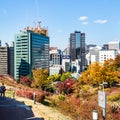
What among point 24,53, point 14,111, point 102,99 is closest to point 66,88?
point 14,111

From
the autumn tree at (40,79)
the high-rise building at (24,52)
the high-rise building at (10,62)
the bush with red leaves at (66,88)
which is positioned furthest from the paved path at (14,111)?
the high-rise building at (10,62)

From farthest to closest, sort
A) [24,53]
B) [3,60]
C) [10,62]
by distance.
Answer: [10,62] → [3,60] → [24,53]

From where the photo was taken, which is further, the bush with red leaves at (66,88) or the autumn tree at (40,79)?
the autumn tree at (40,79)

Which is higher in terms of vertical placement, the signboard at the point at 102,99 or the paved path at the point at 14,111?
the signboard at the point at 102,99

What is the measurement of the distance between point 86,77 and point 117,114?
3677 centimetres

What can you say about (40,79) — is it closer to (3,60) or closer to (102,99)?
(102,99)

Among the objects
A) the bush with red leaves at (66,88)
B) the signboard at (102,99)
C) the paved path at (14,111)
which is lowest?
the bush with red leaves at (66,88)

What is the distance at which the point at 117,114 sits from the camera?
1800 centimetres

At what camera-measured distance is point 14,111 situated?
18562 mm

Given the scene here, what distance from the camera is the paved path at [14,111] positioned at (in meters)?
17.1

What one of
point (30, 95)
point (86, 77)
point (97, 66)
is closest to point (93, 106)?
point (30, 95)

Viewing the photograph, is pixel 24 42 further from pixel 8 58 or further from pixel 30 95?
pixel 30 95

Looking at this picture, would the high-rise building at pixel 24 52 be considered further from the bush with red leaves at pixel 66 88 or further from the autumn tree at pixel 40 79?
the bush with red leaves at pixel 66 88

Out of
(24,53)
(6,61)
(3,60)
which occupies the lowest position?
(6,61)
